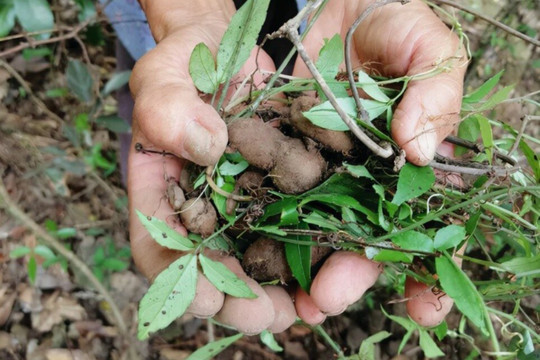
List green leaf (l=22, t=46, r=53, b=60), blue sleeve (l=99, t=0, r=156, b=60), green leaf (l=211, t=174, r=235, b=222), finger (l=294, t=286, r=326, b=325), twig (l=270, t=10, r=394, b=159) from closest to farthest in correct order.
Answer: twig (l=270, t=10, r=394, b=159) < green leaf (l=211, t=174, r=235, b=222) < finger (l=294, t=286, r=326, b=325) < blue sleeve (l=99, t=0, r=156, b=60) < green leaf (l=22, t=46, r=53, b=60)

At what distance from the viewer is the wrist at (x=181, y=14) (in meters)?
1.21

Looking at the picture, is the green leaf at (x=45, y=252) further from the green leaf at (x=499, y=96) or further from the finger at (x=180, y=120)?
the green leaf at (x=499, y=96)

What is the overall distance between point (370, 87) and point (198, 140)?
12.4 inches

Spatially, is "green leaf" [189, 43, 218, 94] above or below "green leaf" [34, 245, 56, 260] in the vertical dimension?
above

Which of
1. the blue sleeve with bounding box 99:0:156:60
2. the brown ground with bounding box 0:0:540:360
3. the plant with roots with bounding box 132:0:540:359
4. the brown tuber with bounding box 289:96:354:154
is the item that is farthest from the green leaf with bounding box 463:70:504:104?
→ the blue sleeve with bounding box 99:0:156:60

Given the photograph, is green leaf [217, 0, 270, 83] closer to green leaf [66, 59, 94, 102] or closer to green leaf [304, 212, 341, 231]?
green leaf [304, 212, 341, 231]

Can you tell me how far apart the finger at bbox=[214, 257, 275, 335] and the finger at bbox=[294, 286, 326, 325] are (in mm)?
116

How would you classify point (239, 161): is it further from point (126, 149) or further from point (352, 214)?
point (126, 149)

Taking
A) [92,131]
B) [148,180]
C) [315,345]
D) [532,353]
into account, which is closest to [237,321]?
[148,180]

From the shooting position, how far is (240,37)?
94 centimetres

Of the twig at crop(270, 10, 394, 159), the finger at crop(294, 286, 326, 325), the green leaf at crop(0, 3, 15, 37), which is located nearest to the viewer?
the twig at crop(270, 10, 394, 159)

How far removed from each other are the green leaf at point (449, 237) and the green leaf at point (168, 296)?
390 millimetres

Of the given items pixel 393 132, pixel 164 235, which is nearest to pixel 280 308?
pixel 164 235

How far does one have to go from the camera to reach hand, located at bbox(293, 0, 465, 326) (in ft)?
2.90
